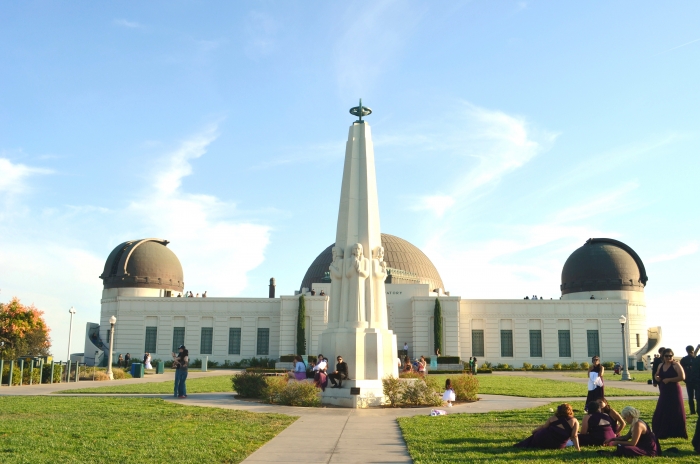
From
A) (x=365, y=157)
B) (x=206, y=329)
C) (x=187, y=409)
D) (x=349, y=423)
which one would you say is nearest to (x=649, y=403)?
(x=349, y=423)

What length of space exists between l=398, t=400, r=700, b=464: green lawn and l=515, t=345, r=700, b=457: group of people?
0.21 metres

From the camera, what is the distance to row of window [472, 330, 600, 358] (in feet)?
157

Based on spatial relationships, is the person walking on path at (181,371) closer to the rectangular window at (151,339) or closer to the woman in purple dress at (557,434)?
the woman in purple dress at (557,434)

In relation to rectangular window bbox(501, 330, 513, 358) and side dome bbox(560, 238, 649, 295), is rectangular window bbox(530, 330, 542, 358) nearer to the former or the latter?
rectangular window bbox(501, 330, 513, 358)

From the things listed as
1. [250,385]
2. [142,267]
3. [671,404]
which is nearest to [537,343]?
[250,385]

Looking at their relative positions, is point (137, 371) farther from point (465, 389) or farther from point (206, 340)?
point (465, 389)

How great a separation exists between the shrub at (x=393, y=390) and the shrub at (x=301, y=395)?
197 cm

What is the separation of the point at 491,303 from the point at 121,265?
108 feet

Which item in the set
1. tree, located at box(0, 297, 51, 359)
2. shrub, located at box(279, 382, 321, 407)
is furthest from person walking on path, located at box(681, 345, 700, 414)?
tree, located at box(0, 297, 51, 359)

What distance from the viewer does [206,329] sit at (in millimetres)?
49375

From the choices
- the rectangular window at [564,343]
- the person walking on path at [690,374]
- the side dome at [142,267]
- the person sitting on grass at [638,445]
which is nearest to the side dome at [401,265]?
the side dome at [142,267]

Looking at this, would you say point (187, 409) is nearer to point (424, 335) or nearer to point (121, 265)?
point (424, 335)

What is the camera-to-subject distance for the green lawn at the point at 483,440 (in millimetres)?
8953

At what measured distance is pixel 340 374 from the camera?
59.7 ft
